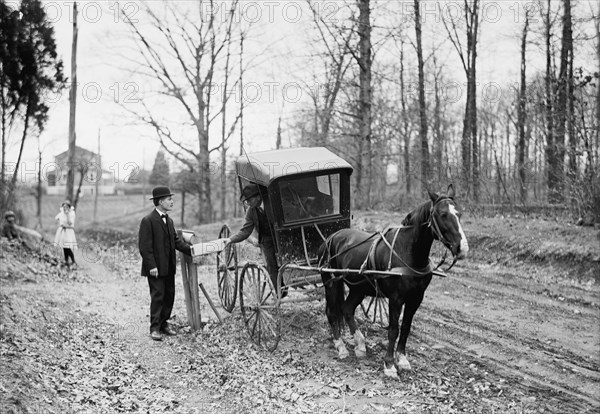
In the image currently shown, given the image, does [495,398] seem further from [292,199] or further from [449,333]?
[292,199]

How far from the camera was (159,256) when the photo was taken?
29.6ft

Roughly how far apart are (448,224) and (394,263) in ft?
3.23

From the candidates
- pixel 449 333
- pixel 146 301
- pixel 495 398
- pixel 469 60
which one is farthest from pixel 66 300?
pixel 469 60

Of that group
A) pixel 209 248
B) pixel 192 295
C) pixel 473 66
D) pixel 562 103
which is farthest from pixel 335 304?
pixel 473 66

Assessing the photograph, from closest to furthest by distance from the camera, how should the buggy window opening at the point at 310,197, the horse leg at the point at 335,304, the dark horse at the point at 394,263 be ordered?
1. the dark horse at the point at 394,263
2. the horse leg at the point at 335,304
3. the buggy window opening at the point at 310,197

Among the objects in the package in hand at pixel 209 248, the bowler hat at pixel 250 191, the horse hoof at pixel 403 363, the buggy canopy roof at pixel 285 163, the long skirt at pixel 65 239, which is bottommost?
the horse hoof at pixel 403 363

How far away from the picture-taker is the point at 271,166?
861 cm

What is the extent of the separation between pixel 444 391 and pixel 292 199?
3388mm

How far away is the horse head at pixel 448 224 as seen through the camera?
632cm

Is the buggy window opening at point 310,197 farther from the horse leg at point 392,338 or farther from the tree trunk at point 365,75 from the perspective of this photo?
the tree trunk at point 365,75

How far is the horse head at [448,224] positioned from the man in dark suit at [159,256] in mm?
4143

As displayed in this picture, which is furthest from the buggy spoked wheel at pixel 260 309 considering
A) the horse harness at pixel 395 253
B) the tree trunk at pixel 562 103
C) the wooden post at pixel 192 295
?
the tree trunk at pixel 562 103

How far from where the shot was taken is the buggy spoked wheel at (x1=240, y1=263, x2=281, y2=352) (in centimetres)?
816

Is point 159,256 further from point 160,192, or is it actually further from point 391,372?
point 391,372
